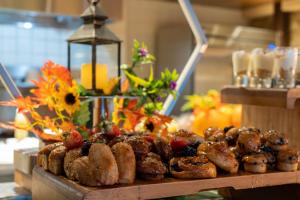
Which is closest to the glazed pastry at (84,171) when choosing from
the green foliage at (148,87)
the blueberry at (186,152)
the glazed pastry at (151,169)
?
the glazed pastry at (151,169)

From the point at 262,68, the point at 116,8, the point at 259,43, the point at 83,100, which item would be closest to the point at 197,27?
the point at 262,68

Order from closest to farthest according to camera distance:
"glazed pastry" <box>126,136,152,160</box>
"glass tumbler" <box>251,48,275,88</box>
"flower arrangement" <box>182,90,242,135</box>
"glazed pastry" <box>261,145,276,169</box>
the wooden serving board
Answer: the wooden serving board → "glazed pastry" <box>126,136,152,160</box> → "glazed pastry" <box>261,145,276,169</box> → "glass tumbler" <box>251,48,275,88</box> → "flower arrangement" <box>182,90,242,135</box>

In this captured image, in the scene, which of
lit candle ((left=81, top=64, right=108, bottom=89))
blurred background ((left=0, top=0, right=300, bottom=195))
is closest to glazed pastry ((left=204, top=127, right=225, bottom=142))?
lit candle ((left=81, top=64, right=108, bottom=89))

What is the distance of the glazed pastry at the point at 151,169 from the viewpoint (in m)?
0.87

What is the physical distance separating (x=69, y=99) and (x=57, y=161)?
0.31 meters

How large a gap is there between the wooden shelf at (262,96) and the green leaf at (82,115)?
0.51 m

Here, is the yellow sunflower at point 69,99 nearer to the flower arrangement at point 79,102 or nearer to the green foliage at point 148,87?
the flower arrangement at point 79,102

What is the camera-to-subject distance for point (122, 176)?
843mm

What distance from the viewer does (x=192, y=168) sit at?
35.5 inches

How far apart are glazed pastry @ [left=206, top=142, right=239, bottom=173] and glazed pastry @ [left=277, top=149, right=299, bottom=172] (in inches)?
5.0

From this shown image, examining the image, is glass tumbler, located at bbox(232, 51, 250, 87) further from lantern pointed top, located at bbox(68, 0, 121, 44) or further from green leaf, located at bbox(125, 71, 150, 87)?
lantern pointed top, located at bbox(68, 0, 121, 44)

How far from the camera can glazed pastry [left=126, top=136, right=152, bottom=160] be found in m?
0.91

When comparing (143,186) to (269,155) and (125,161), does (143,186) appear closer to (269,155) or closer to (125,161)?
(125,161)

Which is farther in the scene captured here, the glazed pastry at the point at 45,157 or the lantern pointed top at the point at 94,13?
the lantern pointed top at the point at 94,13
